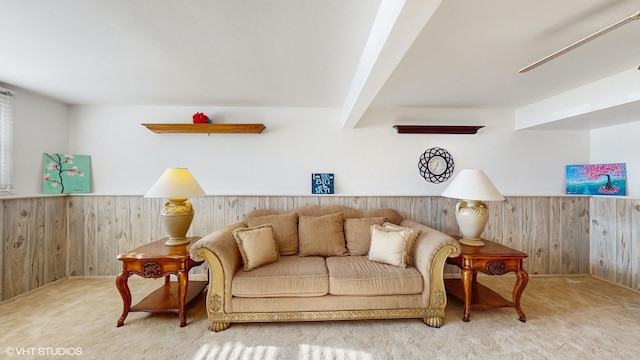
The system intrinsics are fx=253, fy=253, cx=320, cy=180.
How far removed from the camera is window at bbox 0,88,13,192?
2541 millimetres

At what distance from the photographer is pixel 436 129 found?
321 centimetres

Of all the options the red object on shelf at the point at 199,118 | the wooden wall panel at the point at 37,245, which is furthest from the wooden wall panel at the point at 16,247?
the red object on shelf at the point at 199,118

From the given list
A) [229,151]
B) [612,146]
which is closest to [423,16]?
[229,151]

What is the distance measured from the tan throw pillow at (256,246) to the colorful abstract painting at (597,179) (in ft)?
12.7

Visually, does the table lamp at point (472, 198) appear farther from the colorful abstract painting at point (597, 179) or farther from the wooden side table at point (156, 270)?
the wooden side table at point (156, 270)

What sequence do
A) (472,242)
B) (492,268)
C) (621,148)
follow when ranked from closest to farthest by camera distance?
(492,268) → (472,242) → (621,148)

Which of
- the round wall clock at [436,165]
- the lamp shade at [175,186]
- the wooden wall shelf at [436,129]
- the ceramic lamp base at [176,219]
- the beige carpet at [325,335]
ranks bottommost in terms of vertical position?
the beige carpet at [325,335]

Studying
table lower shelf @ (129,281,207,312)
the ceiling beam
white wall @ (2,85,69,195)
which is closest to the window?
white wall @ (2,85,69,195)

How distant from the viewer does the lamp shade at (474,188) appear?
7.82 ft

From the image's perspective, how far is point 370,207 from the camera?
3.21 metres

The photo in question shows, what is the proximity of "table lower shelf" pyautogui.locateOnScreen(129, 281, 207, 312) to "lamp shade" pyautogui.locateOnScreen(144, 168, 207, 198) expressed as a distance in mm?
938

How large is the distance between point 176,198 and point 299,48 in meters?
1.78

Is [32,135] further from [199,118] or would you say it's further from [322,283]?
[322,283]

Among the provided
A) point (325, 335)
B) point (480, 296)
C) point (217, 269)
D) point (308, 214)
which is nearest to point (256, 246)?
point (217, 269)
